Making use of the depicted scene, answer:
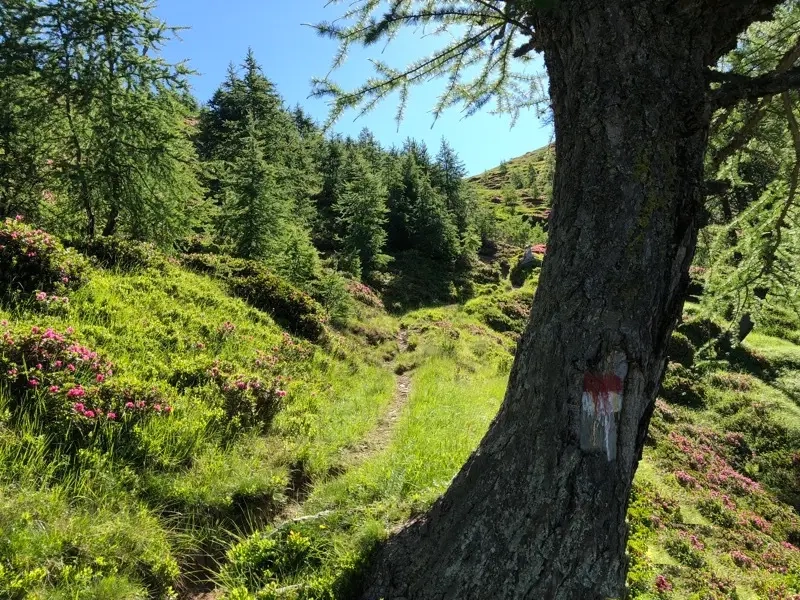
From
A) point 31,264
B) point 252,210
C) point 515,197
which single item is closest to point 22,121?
point 31,264

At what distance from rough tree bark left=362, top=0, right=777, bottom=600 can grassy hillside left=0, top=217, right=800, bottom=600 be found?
1.29 meters

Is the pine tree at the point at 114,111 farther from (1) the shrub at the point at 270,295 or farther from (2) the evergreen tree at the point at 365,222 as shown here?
(2) the evergreen tree at the point at 365,222

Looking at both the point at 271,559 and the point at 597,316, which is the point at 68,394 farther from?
the point at 597,316

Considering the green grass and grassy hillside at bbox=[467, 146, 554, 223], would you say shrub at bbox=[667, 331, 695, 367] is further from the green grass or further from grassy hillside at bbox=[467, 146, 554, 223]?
grassy hillside at bbox=[467, 146, 554, 223]

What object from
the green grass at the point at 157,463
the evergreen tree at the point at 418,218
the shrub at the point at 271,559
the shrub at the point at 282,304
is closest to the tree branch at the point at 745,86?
the shrub at the point at 271,559

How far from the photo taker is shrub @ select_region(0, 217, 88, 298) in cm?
638

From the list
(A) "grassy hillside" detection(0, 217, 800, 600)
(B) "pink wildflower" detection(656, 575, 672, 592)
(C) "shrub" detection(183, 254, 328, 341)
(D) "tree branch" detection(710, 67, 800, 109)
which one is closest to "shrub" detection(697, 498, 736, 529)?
(A) "grassy hillside" detection(0, 217, 800, 600)

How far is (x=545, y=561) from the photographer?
231 centimetres

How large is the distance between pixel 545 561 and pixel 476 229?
38.3 meters

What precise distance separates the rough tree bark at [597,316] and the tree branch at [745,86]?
3.6 inches

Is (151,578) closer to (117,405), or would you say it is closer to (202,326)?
(117,405)

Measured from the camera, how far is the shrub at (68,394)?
4336 millimetres

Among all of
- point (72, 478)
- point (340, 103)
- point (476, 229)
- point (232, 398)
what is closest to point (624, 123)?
point (340, 103)

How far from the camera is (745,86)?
2.60 metres
